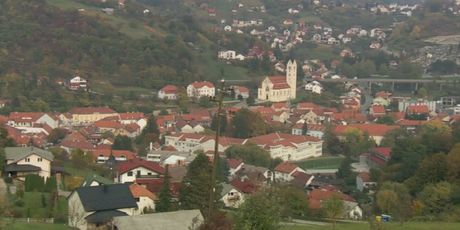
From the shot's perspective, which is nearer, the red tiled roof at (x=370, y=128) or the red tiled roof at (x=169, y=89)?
the red tiled roof at (x=370, y=128)

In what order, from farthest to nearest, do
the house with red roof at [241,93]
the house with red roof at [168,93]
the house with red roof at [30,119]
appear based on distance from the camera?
the house with red roof at [241,93] < the house with red roof at [168,93] < the house with red roof at [30,119]

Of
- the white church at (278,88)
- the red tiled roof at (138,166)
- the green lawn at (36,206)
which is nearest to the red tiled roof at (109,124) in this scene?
the red tiled roof at (138,166)

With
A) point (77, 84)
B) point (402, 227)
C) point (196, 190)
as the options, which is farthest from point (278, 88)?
point (402, 227)

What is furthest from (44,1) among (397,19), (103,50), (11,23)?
(397,19)

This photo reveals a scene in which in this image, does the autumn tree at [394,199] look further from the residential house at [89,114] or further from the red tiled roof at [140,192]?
the residential house at [89,114]

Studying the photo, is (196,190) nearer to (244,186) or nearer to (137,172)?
(244,186)

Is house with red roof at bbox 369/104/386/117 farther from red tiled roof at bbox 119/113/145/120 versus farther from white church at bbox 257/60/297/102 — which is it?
red tiled roof at bbox 119/113/145/120

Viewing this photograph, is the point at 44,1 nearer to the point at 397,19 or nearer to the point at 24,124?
the point at 24,124

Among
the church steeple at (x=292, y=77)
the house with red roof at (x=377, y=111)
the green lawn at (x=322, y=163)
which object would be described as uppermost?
the church steeple at (x=292, y=77)
